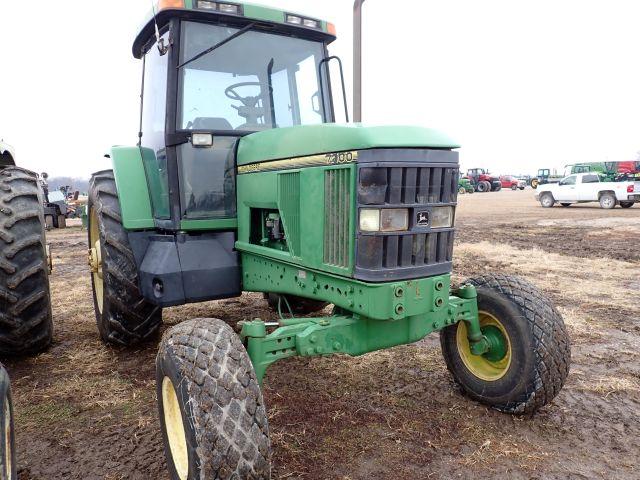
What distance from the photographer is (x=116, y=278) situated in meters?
3.63

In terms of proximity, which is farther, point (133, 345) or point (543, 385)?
point (133, 345)

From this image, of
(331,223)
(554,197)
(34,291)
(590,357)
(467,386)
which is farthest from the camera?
(554,197)

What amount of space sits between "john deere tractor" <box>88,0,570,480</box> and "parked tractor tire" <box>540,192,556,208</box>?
21.2 meters

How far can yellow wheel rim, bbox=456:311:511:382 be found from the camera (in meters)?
3.08

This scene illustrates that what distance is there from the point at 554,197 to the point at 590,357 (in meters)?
20.2

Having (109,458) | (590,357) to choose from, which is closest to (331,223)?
(109,458)

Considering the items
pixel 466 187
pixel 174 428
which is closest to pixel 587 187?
pixel 466 187

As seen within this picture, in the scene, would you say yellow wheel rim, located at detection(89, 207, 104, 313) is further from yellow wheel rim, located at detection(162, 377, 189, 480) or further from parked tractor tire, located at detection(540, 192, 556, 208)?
parked tractor tire, located at detection(540, 192, 556, 208)

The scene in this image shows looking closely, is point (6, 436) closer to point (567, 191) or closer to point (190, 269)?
point (190, 269)

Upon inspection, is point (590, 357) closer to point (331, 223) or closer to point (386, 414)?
point (386, 414)

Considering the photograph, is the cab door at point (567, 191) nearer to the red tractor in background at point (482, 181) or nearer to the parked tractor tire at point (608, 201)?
the parked tractor tire at point (608, 201)

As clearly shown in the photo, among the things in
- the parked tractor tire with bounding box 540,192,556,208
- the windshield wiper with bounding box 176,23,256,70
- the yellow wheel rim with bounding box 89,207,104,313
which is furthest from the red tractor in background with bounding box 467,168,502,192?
the windshield wiper with bounding box 176,23,256,70

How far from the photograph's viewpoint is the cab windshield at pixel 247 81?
133 inches

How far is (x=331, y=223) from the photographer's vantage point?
2590 millimetres
